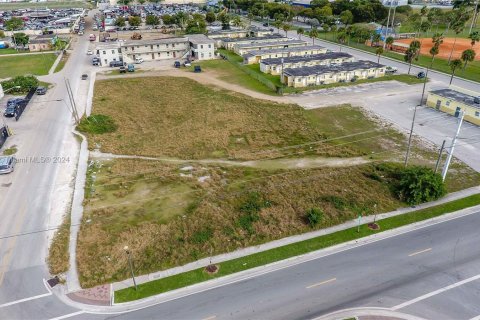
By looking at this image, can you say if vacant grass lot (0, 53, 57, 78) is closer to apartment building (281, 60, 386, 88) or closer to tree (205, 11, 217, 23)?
apartment building (281, 60, 386, 88)

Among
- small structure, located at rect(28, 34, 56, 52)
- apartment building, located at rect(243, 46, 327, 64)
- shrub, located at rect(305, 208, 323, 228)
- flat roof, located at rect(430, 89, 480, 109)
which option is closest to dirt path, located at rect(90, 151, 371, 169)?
shrub, located at rect(305, 208, 323, 228)

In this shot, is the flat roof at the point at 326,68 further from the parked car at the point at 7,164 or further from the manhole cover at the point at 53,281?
the manhole cover at the point at 53,281

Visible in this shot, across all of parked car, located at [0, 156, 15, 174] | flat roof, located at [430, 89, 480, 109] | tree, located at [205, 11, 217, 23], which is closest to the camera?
parked car, located at [0, 156, 15, 174]

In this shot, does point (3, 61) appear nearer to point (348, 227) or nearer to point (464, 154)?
point (348, 227)

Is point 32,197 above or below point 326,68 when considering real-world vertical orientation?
below

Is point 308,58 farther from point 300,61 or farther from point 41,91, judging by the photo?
point 41,91

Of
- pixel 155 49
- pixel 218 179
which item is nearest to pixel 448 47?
pixel 155 49
